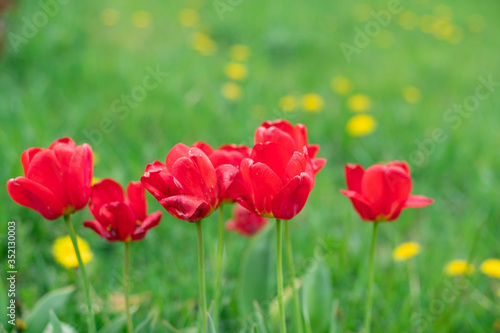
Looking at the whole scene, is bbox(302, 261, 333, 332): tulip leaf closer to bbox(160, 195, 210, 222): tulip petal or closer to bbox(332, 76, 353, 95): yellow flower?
bbox(160, 195, 210, 222): tulip petal

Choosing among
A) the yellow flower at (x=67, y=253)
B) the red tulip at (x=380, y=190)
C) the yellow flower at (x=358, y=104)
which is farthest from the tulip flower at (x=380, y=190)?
the yellow flower at (x=358, y=104)

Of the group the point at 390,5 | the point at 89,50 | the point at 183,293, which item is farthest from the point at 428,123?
the point at 390,5

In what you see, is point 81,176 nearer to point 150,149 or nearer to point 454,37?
point 150,149

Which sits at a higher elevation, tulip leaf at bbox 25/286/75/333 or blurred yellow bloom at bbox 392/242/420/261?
tulip leaf at bbox 25/286/75/333

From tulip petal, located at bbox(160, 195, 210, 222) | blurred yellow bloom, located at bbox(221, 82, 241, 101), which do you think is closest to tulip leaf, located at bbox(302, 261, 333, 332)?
tulip petal, located at bbox(160, 195, 210, 222)

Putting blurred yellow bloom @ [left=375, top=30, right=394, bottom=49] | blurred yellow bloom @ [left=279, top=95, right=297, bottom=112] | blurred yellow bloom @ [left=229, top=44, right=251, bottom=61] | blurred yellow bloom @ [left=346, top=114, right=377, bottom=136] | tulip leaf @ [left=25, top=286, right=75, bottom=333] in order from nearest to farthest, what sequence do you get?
tulip leaf @ [left=25, top=286, right=75, bottom=333], blurred yellow bloom @ [left=346, top=114, right=377, bottom=136], blurred yellow bloom @ [left=279, top=95, right=297, bottom=112], blurred yellow bloom @ [left=229, top=44, right=251, bottom=61], blurred yellow bloom @ [left=375, top=30, right=394, bottom=49]

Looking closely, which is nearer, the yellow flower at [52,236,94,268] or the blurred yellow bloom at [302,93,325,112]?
the yellow flower at [52,236,94,268]

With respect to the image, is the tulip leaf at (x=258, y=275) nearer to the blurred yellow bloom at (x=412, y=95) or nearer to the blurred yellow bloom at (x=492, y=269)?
the blurred yellow bloom at (x=492, y=269)
